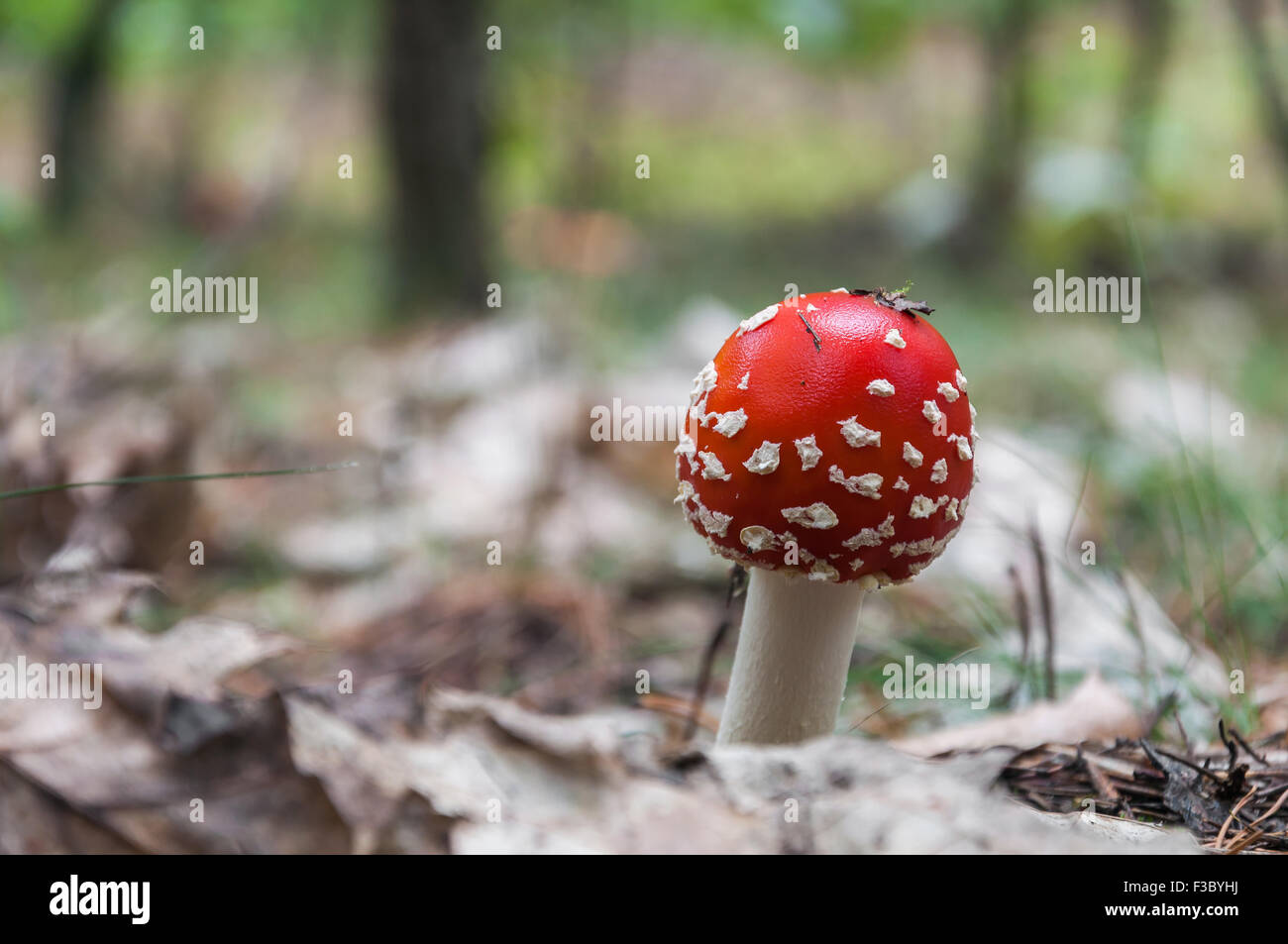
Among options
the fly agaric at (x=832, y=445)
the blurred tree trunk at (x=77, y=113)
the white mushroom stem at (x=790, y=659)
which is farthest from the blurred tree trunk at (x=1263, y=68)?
the blurred tree trunk at (x=77, y=113)

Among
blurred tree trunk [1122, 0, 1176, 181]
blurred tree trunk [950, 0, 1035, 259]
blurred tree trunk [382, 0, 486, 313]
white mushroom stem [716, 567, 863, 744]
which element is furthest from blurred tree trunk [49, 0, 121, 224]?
white mushroom stem [716, 567, 863, 744]

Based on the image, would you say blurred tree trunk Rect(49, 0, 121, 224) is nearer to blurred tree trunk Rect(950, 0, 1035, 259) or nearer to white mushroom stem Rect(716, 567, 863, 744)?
blurred tree trunk Rect(950, 0, 1035, 259)

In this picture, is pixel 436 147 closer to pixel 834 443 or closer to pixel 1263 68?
pixel 1263 68

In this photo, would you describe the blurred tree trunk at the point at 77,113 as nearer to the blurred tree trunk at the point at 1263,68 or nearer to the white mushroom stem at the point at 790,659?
the blurred tree trunk at the point at 1263,68

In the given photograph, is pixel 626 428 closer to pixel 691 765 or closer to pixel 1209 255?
pixel 691 765

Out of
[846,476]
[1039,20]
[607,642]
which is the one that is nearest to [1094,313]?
[1039,20]
